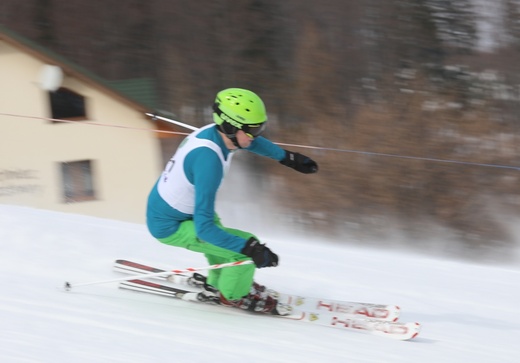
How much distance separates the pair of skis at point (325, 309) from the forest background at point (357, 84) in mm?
10156

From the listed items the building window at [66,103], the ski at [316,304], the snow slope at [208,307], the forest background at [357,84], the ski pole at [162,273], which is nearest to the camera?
the snow slope at [208,307]

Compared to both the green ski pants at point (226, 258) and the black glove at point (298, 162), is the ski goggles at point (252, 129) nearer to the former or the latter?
the green ski pants at point (226, 258)

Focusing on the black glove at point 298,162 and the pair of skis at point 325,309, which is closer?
the pair of skis at point 325,309

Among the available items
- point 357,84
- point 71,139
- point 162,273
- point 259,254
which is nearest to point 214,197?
point 259,254

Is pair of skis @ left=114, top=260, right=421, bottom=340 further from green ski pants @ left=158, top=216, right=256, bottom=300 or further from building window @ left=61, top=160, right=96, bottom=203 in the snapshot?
building window @ left=61, top=160, right=96, bottom=203

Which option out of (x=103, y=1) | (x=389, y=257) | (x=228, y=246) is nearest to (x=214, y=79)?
(x=103, y=1)

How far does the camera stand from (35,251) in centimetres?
499

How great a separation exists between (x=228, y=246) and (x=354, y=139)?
15.7 meters

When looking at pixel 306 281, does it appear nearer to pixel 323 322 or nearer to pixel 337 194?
pixel 323 322

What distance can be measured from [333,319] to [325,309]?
16 centimetres

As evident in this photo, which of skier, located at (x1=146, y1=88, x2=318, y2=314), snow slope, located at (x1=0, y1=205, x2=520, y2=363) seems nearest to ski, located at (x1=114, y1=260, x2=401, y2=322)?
snow slope, located at (x1=0, y1=205, x2=520, y2=363)

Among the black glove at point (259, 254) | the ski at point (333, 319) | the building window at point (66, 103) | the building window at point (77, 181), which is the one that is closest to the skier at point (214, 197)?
the black glove at point (259, 254)

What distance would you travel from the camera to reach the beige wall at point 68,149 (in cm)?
1516

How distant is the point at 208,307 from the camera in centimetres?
432
